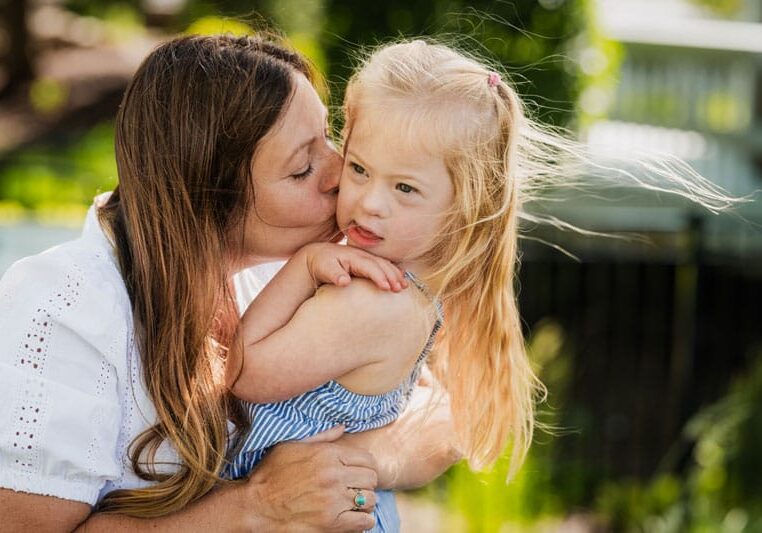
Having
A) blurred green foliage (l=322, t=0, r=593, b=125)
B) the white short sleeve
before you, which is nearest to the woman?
the white short sleeve

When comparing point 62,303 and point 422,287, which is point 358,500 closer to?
point 422,287

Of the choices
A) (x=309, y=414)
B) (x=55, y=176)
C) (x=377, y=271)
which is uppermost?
(x=377, y=271)

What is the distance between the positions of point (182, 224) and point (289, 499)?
0.60 meters

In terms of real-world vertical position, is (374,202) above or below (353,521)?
above

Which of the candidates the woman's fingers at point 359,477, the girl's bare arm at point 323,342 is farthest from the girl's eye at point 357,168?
the woman's fingers at point 359,477

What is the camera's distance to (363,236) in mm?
2311

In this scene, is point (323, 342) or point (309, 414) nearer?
point (323, 342)

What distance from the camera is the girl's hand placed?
2258 millimetres

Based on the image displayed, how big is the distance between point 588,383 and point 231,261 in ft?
13.7

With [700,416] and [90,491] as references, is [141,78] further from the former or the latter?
[700,416]

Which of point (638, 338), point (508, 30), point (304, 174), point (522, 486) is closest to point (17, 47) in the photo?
point (638, 338)

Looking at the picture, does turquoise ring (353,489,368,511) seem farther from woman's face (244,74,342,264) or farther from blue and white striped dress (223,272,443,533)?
woman's face (244,74,342,264)

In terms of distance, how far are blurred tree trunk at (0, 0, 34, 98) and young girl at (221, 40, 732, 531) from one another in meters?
10.2

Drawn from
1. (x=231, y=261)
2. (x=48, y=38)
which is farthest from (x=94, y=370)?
(x=48, y=38)
